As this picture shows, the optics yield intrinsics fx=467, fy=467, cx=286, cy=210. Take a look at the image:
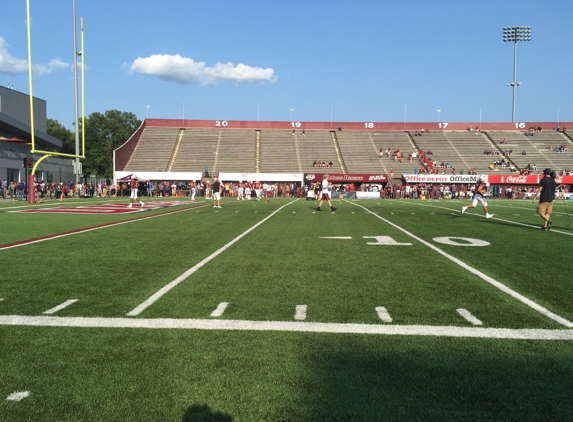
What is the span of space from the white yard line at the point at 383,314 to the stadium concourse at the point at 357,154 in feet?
148

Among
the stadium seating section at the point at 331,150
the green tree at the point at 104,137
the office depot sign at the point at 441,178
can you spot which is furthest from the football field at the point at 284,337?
the green tree at the point at 104,137

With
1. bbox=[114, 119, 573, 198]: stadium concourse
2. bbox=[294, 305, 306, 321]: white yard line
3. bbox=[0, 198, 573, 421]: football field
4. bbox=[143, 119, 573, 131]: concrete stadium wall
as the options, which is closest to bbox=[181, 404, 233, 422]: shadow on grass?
bbox=[0, 198, 573, 421]: football field

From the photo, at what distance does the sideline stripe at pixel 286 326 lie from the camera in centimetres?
405

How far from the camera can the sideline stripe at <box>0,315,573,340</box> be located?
405 cm

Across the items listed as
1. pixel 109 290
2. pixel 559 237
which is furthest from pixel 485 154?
pixel 109 290

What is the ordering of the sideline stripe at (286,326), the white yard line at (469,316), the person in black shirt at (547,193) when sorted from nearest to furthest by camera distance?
the sideline stripe at (286,326)
the white yard line at (469,316)
the person in black shirt at (547,193)

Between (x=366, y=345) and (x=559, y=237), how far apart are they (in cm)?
986

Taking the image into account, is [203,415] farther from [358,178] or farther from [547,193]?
[358,178]

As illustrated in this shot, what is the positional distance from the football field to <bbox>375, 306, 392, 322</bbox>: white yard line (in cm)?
3

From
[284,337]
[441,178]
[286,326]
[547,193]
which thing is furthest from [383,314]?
[441,178]

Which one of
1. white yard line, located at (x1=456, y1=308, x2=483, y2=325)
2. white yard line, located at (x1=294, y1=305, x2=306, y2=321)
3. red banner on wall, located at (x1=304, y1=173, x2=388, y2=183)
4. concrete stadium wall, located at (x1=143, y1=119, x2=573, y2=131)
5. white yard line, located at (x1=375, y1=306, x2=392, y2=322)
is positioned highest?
concrete stadium wall, located at (x1=143, y1=119, x2=573, y2=131)

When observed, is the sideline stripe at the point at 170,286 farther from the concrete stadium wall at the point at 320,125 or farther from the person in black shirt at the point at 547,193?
the concrete stadium wall at the point at 320,125

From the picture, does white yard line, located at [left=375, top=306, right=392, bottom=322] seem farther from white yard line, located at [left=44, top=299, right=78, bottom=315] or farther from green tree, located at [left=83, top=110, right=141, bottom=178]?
green tree, located at [left=83, top=110, right=141, bottom=178]

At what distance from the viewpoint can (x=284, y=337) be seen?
3.95m
